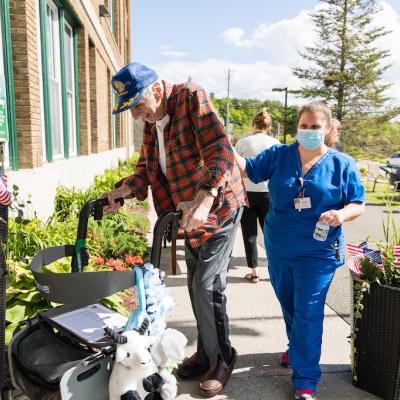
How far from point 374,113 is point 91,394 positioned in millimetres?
37855

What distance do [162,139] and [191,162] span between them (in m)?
0.24

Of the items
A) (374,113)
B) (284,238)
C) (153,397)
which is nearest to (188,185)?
(284,238)

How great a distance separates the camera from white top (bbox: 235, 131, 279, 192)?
195 inches

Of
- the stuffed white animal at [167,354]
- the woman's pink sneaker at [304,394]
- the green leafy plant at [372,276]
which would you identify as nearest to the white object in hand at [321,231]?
the green leafy plant at [372,276]

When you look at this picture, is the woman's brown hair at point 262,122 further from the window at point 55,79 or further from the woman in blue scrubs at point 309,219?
the window at point 55,79

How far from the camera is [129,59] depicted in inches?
1030

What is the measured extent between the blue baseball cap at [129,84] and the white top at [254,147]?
301 cm

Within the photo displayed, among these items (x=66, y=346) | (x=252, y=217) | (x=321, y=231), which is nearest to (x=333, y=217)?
(x=321, y=231)

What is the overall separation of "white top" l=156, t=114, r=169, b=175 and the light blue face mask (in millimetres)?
868

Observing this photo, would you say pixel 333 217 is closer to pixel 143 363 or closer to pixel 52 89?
pixel 143 363

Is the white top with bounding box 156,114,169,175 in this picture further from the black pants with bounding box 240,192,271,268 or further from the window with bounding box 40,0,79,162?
the window with bounding box 40,0,79,162

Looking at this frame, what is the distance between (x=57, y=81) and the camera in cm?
730

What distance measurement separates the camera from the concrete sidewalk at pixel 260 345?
115 inches

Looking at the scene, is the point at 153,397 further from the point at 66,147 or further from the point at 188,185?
the point at 66,147
